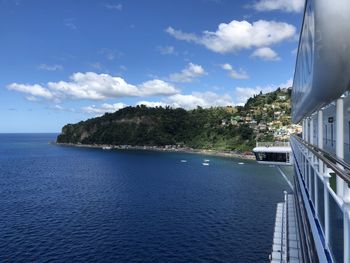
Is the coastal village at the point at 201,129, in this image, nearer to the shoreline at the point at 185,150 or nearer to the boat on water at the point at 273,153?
the shoreline at the point at 185,150

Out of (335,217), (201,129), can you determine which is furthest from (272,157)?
(201,129)

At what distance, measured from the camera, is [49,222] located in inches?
1553

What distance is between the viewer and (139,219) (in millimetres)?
40812

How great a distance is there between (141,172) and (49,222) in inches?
1862

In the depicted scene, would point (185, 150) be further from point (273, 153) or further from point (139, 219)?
point (273, 153)

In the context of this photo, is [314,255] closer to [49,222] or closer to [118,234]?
[118,234]

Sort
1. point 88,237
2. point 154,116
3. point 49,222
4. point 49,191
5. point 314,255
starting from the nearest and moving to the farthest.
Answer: point 314,255 < point 88,237 < point 49,222 < point 49,191 < point 154,116

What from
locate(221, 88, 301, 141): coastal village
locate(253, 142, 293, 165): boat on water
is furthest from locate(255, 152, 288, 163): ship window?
locate(221, 88, 301, 141): coastal village

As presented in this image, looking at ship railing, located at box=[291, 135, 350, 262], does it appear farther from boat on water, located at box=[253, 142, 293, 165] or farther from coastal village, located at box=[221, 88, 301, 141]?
coastal village, located at box=[221, 88, 301, 141]

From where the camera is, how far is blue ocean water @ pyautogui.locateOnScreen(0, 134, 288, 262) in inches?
1172

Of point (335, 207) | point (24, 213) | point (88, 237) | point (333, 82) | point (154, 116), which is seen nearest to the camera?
point (333, 82)

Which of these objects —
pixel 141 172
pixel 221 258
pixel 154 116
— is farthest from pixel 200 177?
pixel 154 116

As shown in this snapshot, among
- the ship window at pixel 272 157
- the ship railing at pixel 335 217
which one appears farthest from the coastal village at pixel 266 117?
the ship railing at pixel 335 217

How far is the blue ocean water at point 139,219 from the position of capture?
29.8m
